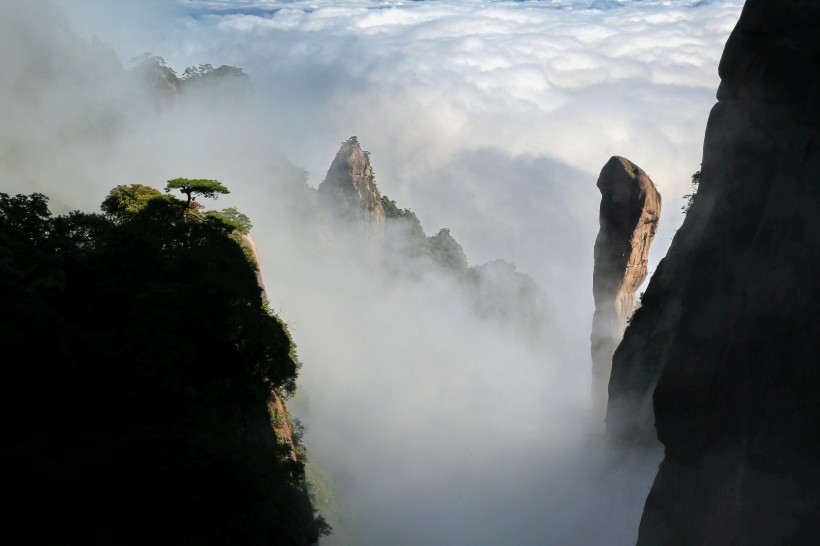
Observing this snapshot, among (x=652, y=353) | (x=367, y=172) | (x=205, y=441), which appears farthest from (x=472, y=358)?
(x=205, y=441)

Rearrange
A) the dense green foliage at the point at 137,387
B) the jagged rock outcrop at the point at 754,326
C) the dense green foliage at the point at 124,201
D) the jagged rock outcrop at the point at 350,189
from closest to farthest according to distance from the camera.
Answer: the dense green foliage at the point at 137,387
the jagged rock outcrop at the point at 754,326
the dense green foliage at the point at 124,201
the jagged rock outcrop at the point at 350,189

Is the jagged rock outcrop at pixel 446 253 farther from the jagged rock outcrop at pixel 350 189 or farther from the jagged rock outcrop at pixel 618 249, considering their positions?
the jagged rock outcrop at pixel 618 249

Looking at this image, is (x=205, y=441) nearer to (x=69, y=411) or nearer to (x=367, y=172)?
(x=69, y=411)

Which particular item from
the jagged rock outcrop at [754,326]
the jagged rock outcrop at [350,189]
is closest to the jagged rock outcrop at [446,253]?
the jagged rock outcrop at [350,189]

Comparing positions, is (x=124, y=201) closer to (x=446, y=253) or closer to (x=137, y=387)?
(x=137, y=387)

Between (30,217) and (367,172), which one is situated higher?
(367,172)

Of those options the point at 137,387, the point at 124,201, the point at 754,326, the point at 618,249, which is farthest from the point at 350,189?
the point at 754,326

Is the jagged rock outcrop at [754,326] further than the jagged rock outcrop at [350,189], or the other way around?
the jagged rock outcrop at [350,189]
